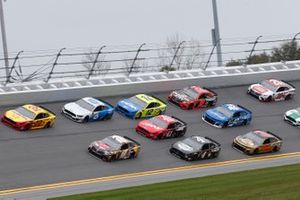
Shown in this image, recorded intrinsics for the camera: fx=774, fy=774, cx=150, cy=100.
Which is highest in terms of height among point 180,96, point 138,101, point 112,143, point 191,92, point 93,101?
point 93,101

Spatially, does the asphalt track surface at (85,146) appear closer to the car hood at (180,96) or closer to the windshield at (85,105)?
the car hood at (180,96)

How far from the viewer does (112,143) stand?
35906mm

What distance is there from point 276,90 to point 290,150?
7.08 m

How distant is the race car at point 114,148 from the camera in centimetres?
3538

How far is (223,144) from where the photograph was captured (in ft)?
128

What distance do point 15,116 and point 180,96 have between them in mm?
9833

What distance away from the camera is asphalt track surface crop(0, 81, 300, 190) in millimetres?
33844

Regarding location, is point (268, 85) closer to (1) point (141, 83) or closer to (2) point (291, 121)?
(2) point (291, 121)

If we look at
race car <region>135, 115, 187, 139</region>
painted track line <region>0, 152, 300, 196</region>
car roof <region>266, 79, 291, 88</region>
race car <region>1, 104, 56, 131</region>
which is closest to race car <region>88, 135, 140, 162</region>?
painted track line <region>0, 152, 300, 196</region>

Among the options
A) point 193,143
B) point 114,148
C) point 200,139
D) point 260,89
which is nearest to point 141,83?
point 260,89

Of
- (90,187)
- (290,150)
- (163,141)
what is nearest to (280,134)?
(290,150)

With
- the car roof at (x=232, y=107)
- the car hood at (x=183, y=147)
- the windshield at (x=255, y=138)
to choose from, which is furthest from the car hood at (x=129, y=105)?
the windshield at (x=255, y=138)

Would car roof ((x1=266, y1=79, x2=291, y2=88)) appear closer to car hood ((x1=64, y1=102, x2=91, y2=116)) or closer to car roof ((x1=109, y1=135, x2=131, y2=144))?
car hood ((x1=64, y1=102, x2=91, y2=116))

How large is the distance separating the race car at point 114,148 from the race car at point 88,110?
351 cm
